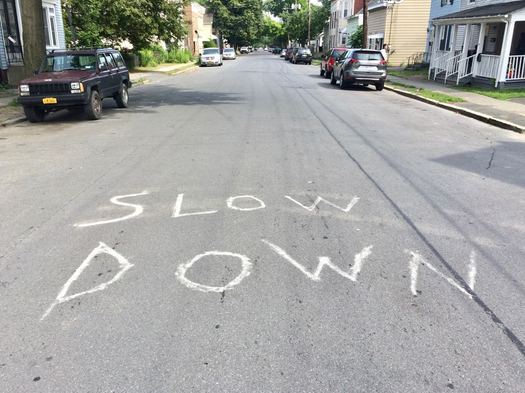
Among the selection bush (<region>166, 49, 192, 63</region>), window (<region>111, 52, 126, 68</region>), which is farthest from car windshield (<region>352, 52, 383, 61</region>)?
bush (<region>166, 49, 192, 63</region>)

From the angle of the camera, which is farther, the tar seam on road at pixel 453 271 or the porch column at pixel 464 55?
the porch column at pixel 464 55

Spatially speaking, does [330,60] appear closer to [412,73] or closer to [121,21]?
[412,73]

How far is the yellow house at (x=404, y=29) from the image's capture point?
131 feet

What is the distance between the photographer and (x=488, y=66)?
69.0 feet

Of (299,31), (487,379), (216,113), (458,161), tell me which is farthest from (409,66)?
(299,31)

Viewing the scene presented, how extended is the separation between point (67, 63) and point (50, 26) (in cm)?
1417

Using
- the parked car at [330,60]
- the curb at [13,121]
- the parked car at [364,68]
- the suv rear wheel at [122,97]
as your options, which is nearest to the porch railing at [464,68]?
the parked car at [364,68]

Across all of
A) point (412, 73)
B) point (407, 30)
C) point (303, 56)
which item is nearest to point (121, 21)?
point (412, 73)

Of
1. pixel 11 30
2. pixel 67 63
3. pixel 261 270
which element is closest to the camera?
pixel 261 270

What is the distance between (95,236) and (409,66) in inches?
1405

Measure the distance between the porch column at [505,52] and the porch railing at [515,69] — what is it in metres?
0.46

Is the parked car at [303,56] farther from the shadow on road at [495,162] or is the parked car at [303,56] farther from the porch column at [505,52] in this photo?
the shadow on road at [495,162]

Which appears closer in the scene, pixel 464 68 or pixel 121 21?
pixel 464 68

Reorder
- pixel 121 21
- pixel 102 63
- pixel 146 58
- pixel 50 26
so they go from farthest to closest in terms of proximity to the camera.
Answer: pixel 146 58
pixel 121 21
pixel 50 26
pixel 102 63
